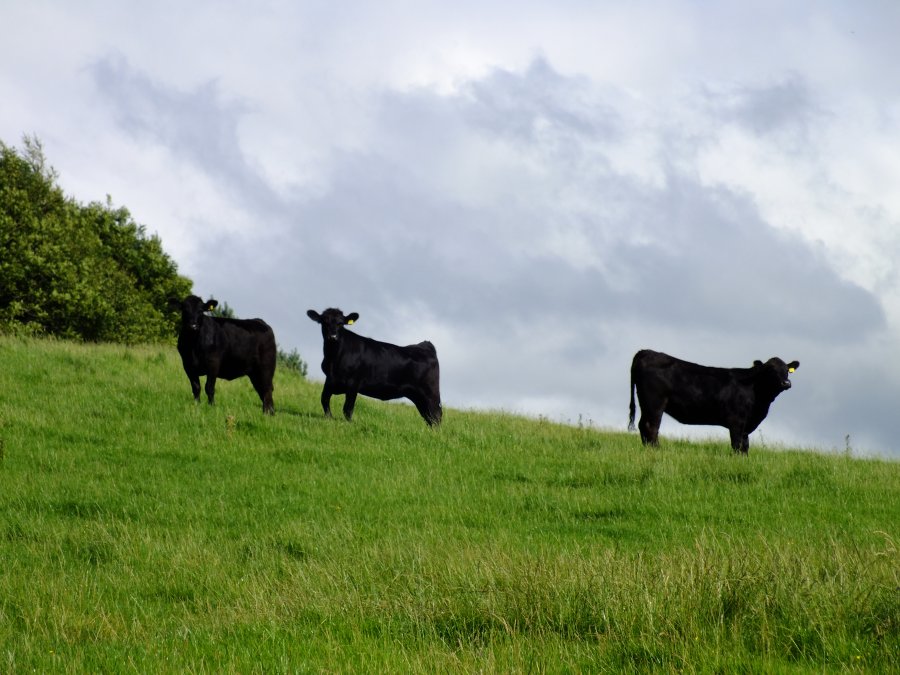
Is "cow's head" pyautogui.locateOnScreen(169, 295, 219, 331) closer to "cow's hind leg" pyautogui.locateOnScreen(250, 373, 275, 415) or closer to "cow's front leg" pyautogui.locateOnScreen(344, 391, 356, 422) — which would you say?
"cow's hind leg" pyautogui.locateOnScreen(250, 373, 275, 415)

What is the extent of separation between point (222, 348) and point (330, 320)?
2.37 meters

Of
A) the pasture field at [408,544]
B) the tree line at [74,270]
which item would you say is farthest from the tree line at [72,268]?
the pasture field at [408,544]

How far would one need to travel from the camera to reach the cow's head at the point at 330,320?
69.4ft

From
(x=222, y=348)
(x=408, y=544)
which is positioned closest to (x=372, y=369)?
(x=222, y=348)

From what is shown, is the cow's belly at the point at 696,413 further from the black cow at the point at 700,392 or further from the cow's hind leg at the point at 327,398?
the cow's hind leg at the point at 327,398

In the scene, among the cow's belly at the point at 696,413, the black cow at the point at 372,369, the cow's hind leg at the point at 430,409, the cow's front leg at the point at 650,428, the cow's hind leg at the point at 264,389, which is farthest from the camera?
the cow's hind leg at the point at 430,409

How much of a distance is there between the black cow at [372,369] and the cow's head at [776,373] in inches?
262

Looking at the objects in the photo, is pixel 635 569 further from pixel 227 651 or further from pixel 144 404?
pixel 144 404

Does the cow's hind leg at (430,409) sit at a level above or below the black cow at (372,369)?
below

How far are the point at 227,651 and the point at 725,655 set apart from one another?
3265mm

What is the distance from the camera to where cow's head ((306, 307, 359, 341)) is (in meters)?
21.1

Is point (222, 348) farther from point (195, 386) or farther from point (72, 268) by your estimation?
point (72, 268)

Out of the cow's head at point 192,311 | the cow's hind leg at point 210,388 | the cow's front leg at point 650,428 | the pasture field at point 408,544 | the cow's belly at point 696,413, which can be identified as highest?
the cow's head at point 192,311

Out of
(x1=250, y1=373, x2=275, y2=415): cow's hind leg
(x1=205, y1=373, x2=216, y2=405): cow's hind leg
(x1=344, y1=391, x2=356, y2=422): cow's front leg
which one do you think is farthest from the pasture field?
(x1=344, y1=391, x2=356, y2=422): cow's front leg
